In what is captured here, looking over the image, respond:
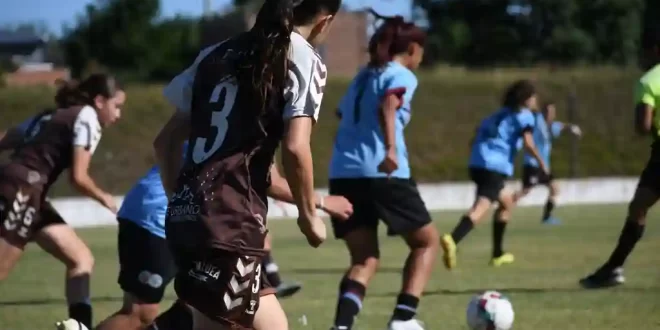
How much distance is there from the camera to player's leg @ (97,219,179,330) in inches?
257

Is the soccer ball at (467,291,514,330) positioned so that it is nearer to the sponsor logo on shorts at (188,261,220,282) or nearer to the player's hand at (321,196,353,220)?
the player's hand at (321,196,353,220)

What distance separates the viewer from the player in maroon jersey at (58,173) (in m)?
7.81

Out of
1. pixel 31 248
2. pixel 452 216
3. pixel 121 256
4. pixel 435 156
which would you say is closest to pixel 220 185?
pixel 121 256

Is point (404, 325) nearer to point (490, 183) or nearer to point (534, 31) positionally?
point (490, 183)

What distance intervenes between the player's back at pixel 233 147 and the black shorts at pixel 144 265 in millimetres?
2041

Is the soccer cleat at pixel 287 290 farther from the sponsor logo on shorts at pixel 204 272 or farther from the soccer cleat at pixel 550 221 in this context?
the soccer cleat at pixel 550 221

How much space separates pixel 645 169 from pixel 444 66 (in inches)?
1098

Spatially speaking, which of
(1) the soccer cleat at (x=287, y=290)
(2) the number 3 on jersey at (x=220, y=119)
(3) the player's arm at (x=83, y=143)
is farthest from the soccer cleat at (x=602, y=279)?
(2) the number 3 on jersey at (x=220, y=119)

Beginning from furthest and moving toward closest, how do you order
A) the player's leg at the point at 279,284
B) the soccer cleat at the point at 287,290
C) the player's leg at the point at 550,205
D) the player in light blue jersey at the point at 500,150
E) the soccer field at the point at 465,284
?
the player's leg at the point at 550,205 → the player in light blue jersey at the point at 500,150 → the soccer cleat at the point at 287,290 → the player's leg at the point at 279,284 → the soccer field at the point at 465,284

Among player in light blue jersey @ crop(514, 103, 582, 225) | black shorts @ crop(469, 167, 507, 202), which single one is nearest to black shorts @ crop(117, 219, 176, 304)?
black shorts @ crop(469, 167, 507, 202)

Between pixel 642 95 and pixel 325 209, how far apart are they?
4855 mm

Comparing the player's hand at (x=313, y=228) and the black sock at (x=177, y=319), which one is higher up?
the player's hand at (x=313, y=228)

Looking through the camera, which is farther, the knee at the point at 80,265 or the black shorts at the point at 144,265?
the knee at the point at 80,265

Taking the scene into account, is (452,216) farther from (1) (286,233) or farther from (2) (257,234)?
(2) (257,234)
